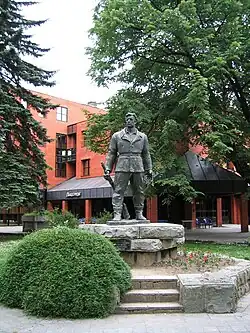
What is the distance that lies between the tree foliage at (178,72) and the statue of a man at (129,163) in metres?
6.92

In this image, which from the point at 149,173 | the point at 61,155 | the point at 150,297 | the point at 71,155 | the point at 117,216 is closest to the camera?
the point at 150,297

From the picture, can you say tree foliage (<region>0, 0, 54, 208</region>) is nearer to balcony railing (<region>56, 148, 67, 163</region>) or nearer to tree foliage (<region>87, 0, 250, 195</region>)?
tree foliage (<region>87, 0, 250, 195</region>)

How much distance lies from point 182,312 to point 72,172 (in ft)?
139

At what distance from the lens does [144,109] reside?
1847 cm

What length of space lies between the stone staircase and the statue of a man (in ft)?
7.52

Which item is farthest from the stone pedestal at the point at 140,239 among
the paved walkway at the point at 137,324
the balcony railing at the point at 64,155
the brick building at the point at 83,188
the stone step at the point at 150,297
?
the balcony railing at the point at 64,155

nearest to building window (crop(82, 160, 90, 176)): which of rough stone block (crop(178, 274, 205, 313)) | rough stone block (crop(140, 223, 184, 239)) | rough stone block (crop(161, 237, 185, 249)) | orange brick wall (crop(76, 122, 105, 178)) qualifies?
orange brick wall (crop(76, 122, 105, 178))

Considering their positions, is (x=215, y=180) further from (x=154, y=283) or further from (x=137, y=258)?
(x=154, y=283)

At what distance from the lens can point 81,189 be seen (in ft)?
129

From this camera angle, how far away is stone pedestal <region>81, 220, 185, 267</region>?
8266mm

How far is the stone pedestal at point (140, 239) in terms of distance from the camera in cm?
827

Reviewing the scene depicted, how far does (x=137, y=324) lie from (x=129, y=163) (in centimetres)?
418

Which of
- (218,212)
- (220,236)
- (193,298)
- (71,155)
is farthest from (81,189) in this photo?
(193,298)

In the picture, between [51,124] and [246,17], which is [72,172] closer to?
[51,124]
